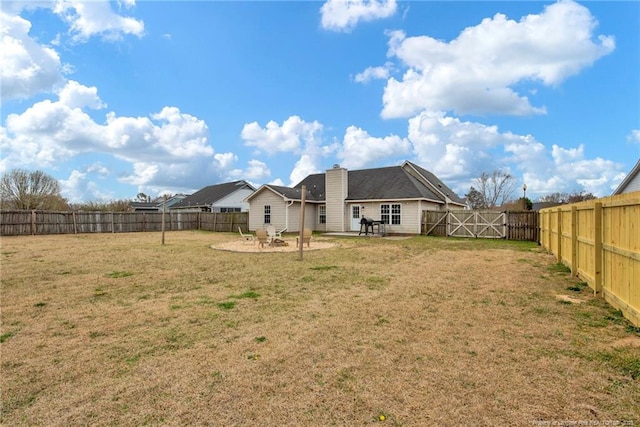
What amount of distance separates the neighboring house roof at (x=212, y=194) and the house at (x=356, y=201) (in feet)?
41.0

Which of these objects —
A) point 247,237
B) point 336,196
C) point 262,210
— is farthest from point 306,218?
point 247,237

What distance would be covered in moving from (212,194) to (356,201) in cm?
2265

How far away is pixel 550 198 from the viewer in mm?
49781

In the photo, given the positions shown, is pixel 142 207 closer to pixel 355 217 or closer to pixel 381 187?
pixel 355 217

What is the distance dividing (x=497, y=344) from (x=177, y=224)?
95.2 ft

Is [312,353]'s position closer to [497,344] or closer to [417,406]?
[417,406]

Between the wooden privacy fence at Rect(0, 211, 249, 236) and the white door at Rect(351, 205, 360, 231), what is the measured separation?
8.83 metres

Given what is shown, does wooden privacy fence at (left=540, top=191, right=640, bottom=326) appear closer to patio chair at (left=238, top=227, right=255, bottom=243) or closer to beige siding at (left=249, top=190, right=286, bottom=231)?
patio chair at (left=238, top=227, right=255, bottom=243)

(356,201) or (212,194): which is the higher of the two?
(212,194)

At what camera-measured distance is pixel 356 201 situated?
2339 cm

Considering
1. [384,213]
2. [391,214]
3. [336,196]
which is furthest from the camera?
[336,196]

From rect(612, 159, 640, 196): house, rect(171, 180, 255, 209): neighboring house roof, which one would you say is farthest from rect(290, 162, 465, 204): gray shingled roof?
rect(171, 180, 255, 209): neighboring house roof

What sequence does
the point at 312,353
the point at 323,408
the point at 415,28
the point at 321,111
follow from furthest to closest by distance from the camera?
1. the point at 321,111
2. the point at 415,28
3. the point at 312,353
4. the point at 323,408

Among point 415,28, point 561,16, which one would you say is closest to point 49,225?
point 415,28
